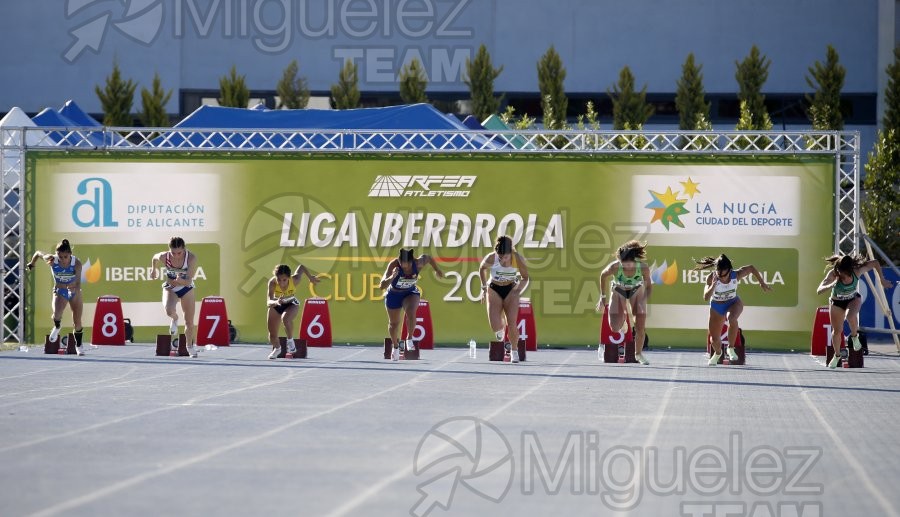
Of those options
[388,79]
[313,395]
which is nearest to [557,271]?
[313,395]

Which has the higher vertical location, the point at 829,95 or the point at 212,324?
the point at 829,95

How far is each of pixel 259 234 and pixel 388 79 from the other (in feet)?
63.8

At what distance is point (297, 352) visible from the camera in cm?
2127

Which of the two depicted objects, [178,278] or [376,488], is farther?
[178,278]

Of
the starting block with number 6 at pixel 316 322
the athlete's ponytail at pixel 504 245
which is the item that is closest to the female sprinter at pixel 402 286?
the athlete's ponytail at pixel 504 245

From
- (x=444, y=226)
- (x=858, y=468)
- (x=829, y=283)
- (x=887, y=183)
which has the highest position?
(x=887, y=183)

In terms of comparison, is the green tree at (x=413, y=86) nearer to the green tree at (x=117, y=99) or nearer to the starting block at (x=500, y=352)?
the green tree at (x=117, y=99)

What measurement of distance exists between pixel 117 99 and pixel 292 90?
506 cm

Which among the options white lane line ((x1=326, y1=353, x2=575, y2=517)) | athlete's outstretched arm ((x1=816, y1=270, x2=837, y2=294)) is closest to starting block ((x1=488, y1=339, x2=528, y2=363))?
athlete's outstretched arm ((x1=816, y1=270, x2=837, y2=294))

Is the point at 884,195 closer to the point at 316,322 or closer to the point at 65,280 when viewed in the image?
the point at 316,322

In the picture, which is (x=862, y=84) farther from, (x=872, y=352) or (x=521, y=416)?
(x=521, y=416)

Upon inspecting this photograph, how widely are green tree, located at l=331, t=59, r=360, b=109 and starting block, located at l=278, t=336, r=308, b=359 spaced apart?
795 inches

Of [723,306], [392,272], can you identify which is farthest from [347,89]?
[723,306]

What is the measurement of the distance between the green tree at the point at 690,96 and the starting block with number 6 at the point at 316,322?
19.5 metres
